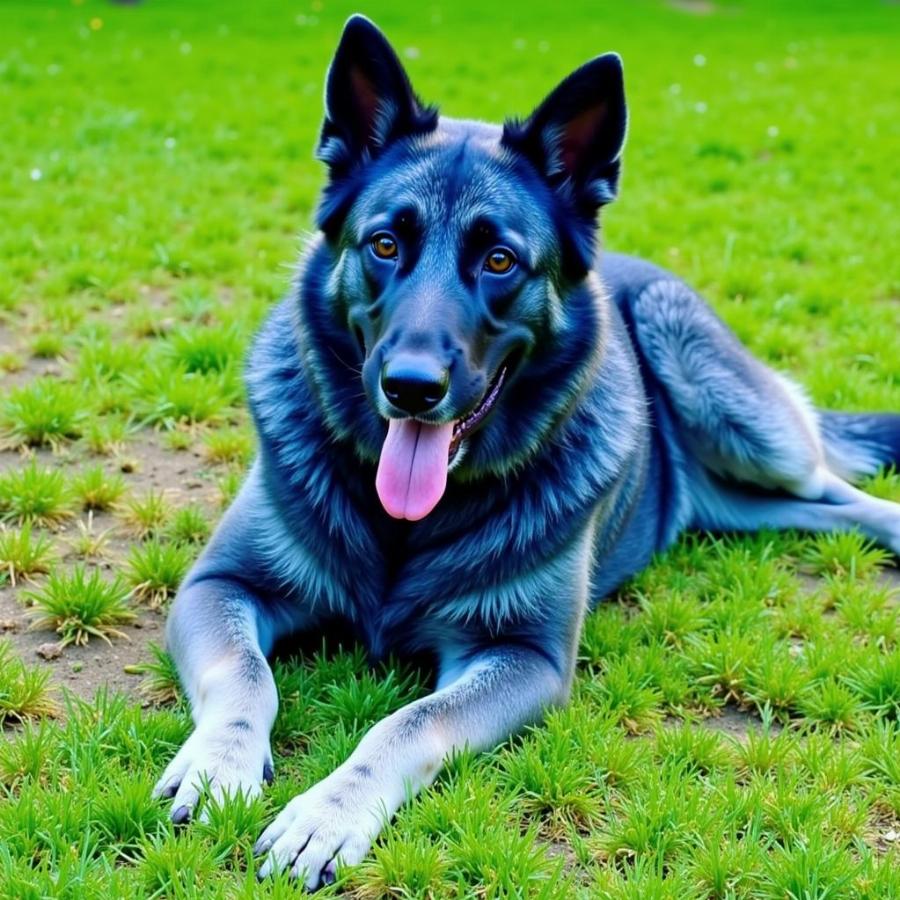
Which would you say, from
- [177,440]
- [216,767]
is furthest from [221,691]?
[177,440]

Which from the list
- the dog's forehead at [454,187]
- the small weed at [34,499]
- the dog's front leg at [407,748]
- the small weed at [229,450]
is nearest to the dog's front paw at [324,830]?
the dog's front leg at [407,748]

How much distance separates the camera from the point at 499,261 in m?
3.58

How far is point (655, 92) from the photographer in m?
14.3

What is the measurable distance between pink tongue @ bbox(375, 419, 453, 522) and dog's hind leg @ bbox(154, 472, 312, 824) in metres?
0.61

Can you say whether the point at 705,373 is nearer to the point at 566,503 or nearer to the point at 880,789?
the point at 566,503

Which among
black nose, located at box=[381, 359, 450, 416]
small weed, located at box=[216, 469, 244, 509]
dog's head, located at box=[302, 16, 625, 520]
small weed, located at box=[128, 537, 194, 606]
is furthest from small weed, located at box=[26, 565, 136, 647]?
black nose, located at box=[381, 359, 450, 416]

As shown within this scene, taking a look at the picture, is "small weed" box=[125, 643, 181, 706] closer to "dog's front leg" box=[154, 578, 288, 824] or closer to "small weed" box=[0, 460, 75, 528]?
"dog's front leg" box=[154, 578, 288, 824]

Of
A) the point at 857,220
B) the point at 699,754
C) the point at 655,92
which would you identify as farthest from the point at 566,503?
the point at 655,92

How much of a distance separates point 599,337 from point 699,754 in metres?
1.38

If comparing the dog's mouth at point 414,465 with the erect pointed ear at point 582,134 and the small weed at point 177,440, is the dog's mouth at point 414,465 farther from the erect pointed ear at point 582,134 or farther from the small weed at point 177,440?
the small weed at point 177,440

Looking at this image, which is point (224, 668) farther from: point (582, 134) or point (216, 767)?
point (582, 134)

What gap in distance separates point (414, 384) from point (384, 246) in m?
Answer: 0.59

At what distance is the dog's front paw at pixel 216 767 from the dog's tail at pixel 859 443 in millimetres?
3235

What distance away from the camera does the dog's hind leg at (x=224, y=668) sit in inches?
118
